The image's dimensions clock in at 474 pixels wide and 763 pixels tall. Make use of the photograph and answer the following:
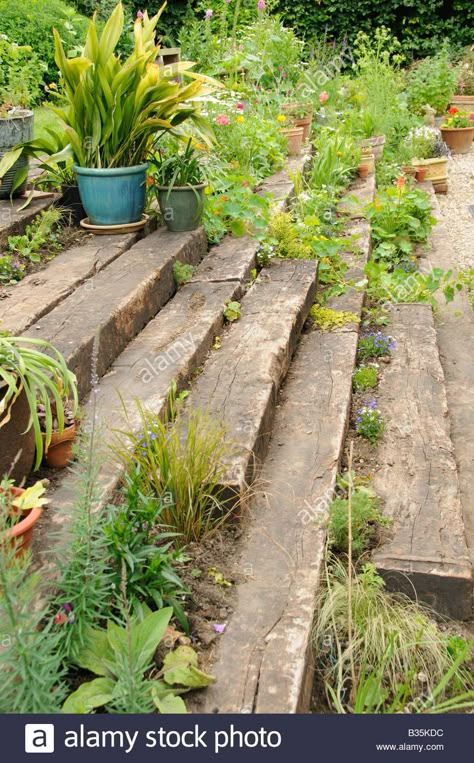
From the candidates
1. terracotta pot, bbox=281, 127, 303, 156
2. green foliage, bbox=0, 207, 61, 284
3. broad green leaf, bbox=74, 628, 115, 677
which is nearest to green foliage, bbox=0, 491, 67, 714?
broad green leaf, bbox=74, 628, 115, 677

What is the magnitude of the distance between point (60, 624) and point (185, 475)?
692 millimetres

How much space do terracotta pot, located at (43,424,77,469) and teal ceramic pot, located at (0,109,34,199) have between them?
97.8 inches

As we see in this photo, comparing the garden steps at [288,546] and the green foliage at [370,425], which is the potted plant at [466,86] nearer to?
the garden steps at [288,546]

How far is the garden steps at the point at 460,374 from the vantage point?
350cm

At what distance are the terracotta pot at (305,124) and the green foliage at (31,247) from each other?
3.72m

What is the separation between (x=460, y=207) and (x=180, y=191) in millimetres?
4178

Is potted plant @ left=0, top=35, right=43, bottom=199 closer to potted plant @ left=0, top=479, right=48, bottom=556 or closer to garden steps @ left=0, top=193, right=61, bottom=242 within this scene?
garden steps @ left=0, top=193, right=61, bottom=242

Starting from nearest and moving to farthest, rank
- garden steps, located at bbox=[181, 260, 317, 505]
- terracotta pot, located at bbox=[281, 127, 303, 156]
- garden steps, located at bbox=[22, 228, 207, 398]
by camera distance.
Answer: garden steps, located at bbox=[181, 260, 317, 505] → garden steps, located at bbox=[22, 228, 207, 398] → terracotta pot, located at bbox=[281, 127, 303, 156]

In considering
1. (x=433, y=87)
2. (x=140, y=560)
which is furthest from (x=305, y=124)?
(x=140, y=560)

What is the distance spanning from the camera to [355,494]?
295 cm

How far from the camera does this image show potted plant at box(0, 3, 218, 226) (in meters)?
→ 4.39

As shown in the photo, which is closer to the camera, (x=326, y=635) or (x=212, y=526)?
(x=326, y=635)

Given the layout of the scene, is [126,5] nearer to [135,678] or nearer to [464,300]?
[464,300]
